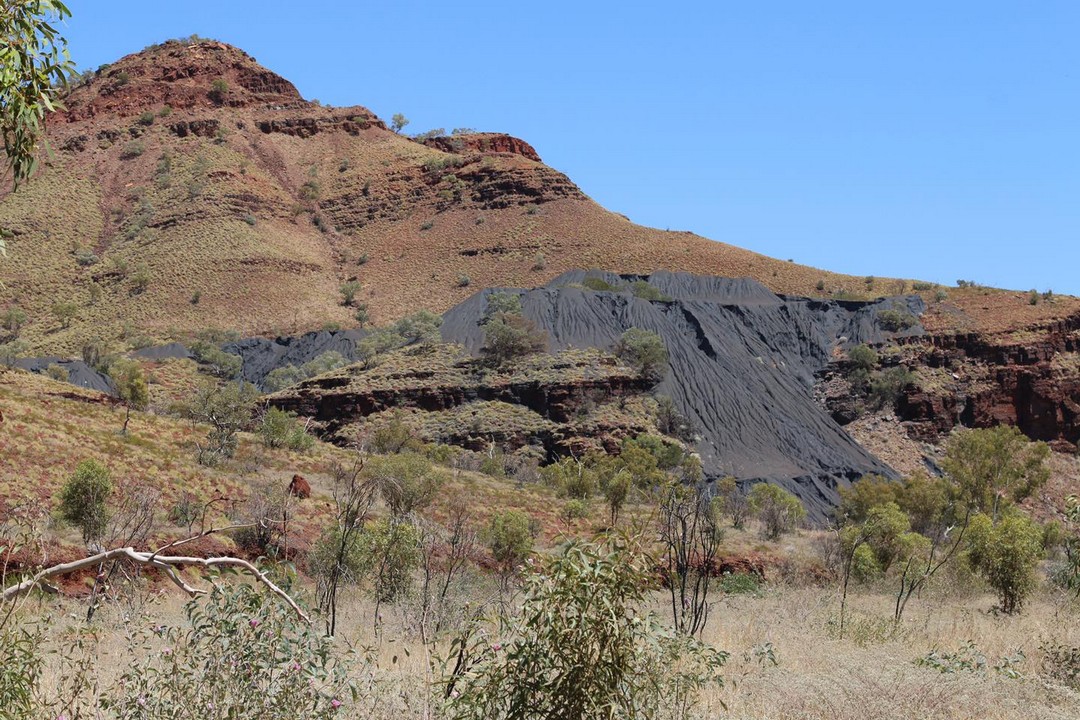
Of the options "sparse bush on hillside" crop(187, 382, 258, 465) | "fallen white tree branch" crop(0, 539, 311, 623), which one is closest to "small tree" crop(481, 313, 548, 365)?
"sparse bush on hillside" crop(187, 382, 258, 465)

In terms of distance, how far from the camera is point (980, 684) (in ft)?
30.1

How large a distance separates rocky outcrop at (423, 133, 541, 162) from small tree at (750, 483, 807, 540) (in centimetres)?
7300

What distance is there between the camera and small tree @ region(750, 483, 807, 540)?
35406 mm

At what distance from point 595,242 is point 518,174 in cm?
1590

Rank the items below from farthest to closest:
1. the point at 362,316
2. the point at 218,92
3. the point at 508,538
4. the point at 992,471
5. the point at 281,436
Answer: the point at 218,92, the point at 362,316, the point at 992,471, the point at 281,436, the point at 508,538

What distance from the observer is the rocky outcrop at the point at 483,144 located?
111 m

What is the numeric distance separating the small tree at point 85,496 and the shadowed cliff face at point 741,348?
32584 millimetres

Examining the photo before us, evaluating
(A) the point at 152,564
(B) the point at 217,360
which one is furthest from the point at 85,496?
(B) the point at 217,360

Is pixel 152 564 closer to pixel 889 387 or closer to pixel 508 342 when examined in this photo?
pixel 508 342

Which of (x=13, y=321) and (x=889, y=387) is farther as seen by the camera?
(x=13, y=321)

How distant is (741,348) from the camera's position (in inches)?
2431

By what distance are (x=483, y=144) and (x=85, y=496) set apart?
93838 millimetres

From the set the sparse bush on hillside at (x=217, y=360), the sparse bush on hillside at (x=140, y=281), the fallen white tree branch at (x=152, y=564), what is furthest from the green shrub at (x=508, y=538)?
the sparse bush on hillside at (x=140, y=281)

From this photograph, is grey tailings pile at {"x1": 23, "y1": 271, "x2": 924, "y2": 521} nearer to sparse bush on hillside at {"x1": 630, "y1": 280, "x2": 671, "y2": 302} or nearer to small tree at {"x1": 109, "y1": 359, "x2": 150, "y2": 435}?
sparse bush on hillside at {"x1": 630, "y1": 280, "x2": 671, "y2": 302}
